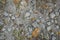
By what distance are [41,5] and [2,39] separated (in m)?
0.53

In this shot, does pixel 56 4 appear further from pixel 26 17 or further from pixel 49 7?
pixel 26 17

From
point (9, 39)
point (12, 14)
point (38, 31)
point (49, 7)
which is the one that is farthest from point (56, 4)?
point (9, 39)

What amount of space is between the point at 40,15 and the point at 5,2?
0.39 meters

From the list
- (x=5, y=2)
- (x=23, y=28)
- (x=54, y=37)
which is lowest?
(x=54, y=37)

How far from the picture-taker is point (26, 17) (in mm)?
2002

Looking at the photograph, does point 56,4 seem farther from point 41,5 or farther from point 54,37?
point 54,37

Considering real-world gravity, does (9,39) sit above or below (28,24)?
below

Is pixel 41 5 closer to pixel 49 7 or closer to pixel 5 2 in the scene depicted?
pixel 49 7

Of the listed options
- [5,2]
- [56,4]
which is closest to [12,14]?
[5,2]

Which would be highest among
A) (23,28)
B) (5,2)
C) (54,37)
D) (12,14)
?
(5,2)

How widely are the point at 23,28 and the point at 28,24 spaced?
0.22 ft

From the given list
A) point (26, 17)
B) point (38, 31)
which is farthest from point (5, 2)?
point (38, 31)

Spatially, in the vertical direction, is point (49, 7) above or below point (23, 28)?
above

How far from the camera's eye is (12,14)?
2.02 metres
